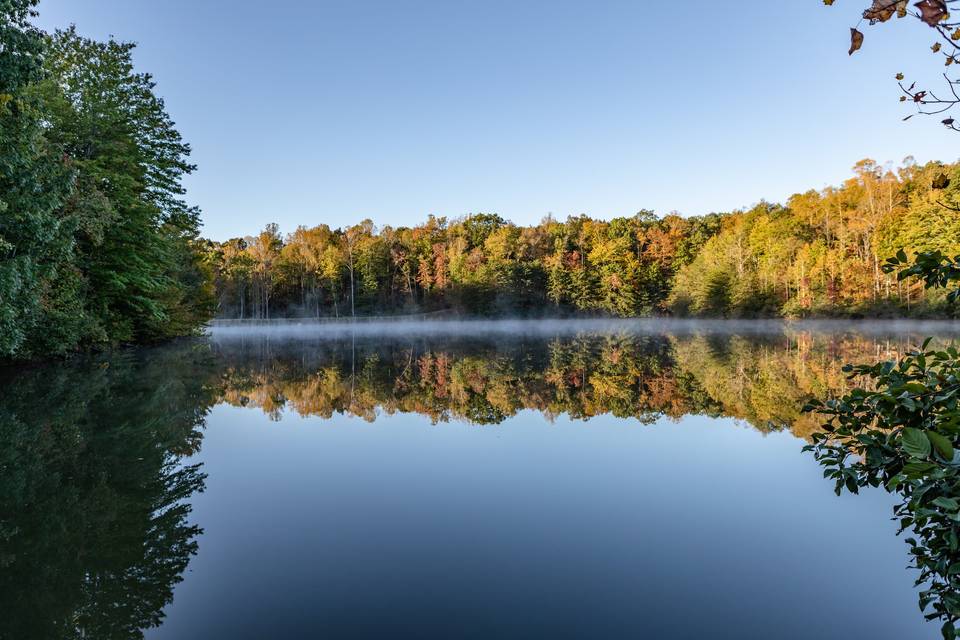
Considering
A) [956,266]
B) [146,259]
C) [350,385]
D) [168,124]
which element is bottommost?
[350,385]

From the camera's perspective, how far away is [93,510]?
4422 millimetres

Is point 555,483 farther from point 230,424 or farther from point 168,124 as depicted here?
point 168,124

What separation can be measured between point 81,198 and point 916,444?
17028mm

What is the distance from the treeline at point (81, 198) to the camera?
8531mm

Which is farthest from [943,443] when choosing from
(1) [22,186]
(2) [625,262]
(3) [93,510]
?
(2) [625,262]

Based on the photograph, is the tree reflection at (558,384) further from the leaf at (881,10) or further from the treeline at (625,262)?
the treeline at (625,262)

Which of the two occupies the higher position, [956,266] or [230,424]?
[956,266]

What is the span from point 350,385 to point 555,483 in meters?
7.67

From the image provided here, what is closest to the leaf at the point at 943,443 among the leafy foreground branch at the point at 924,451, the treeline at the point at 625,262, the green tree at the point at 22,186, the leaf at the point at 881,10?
the leafy foreground branch at the point at 924,451

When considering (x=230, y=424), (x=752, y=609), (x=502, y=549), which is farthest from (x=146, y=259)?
(x=752, y=609)

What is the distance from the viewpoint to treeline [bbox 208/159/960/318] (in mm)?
41375

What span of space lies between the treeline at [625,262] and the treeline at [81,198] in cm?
2213

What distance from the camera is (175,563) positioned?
3.61m

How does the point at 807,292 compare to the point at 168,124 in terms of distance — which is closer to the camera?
the point at 168,124
